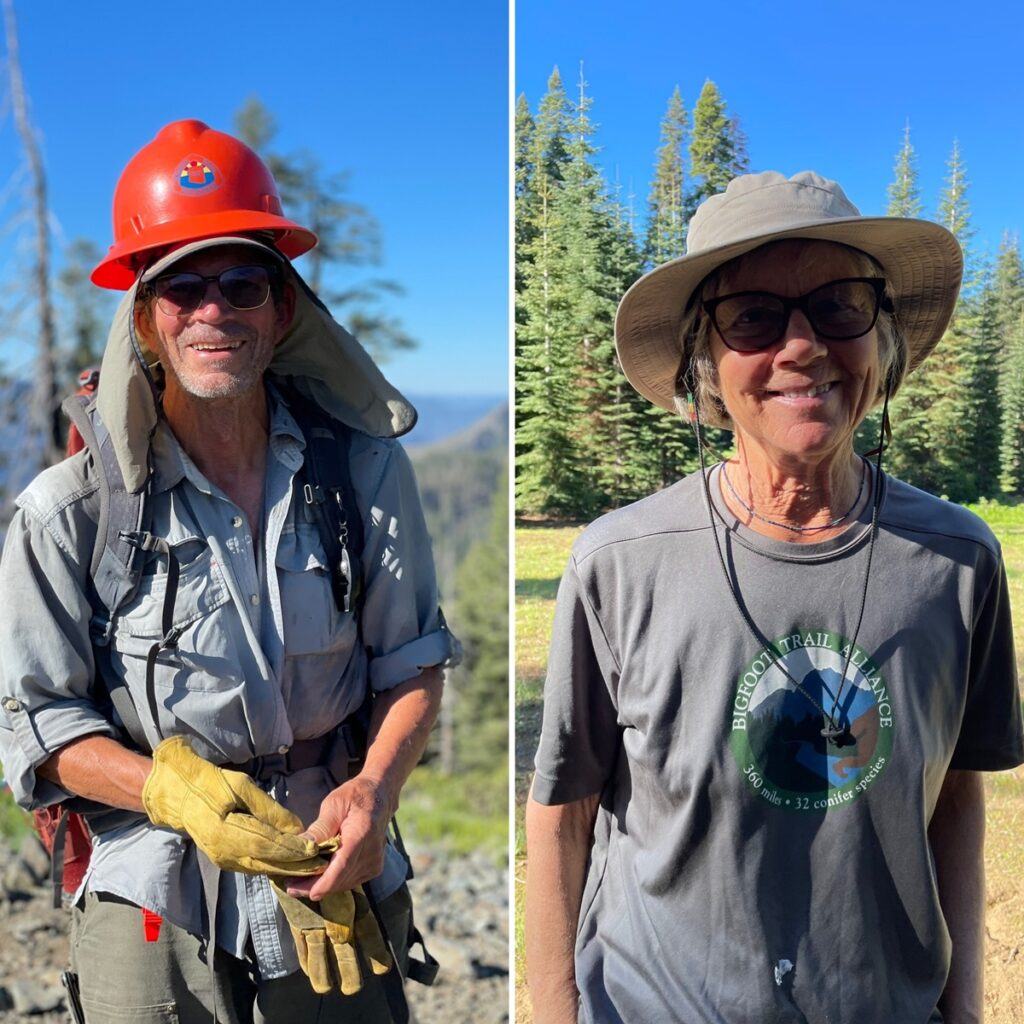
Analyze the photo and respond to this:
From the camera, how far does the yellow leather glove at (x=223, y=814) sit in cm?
171

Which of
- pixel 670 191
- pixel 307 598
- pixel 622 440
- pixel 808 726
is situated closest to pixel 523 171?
pixel 670 191

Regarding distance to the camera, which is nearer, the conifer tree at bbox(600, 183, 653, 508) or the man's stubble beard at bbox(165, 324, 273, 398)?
the man's stubble beard at bbox(165, 324, 273, 398)

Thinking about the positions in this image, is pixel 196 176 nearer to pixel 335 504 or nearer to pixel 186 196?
pixel 186 196

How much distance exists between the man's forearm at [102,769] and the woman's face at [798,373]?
44.8 inches

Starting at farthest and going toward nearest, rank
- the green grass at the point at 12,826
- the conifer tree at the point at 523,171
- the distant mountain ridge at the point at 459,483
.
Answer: the distant mountain ridge at the point at 459,483 < the green grass at the point at 12,826 < the conifer tree at the point at 523,171

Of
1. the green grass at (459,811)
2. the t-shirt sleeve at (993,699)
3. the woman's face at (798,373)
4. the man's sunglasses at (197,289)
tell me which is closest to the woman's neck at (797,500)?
the woman's face at (798,373)

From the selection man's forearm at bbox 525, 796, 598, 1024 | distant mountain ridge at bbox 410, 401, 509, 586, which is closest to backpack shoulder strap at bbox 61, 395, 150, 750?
man's forearm at bbox 525, 796, 598, 1024

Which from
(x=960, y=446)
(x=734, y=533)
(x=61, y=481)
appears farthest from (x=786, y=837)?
(x=960, y=446)

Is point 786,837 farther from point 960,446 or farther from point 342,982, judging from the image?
point 960,446

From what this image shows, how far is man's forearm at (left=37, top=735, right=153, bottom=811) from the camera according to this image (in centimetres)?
179

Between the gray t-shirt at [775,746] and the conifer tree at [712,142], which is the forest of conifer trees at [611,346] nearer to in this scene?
the conifer tree at [712,142]

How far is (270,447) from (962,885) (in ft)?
4.65

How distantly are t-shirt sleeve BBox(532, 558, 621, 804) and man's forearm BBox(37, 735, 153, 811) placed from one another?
2.25ft

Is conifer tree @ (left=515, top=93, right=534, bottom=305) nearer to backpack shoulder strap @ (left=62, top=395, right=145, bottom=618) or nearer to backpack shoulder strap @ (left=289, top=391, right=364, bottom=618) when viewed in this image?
backpack shoulder strap @ (left=289, top=391, right=364, bottom=618)
